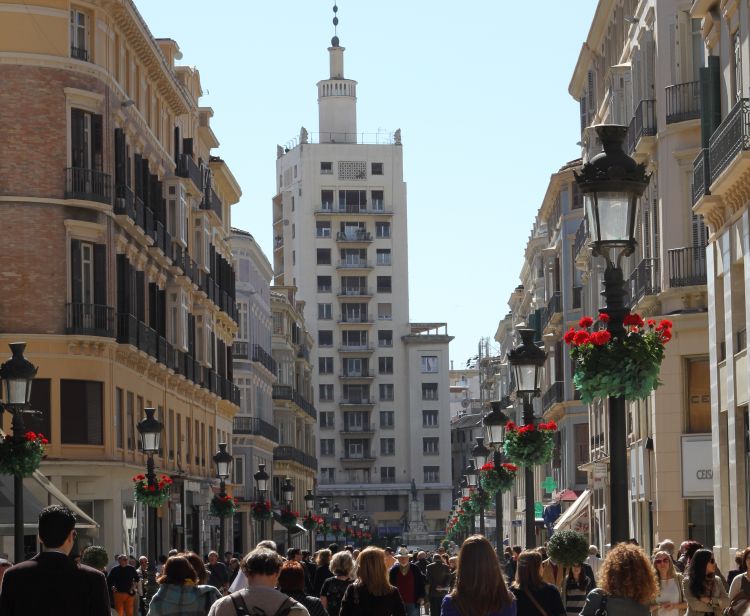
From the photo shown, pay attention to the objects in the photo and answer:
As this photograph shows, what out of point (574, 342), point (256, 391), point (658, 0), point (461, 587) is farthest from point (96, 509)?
point (256, 391)

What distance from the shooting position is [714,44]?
29.6 metres

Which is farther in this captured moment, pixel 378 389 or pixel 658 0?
pixel 378 389

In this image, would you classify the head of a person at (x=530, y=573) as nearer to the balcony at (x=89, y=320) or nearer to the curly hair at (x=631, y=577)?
the curly hair at (x=631, y=577)

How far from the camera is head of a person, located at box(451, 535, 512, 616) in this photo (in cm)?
984

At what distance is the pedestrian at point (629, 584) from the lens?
10617 millimetres

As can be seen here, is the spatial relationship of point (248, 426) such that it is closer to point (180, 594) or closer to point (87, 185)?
point (87, 185)

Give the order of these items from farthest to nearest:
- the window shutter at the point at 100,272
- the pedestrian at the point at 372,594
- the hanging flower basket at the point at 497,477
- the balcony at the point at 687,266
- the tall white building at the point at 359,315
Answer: the tall white building at the point at 359,315 < the window shutter at the point at 100,272 < the hanging flower basket at the point at 497,477 < the balcony at the point at 687,266 < the pedestrian at the point at 372,594

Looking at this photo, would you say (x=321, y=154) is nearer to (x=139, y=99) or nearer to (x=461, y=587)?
(x=139, y=99)

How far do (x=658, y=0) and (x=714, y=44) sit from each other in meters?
10.2

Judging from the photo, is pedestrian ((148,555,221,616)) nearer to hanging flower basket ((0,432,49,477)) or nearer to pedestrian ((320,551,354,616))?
pedestrian ((320,551,354,616))

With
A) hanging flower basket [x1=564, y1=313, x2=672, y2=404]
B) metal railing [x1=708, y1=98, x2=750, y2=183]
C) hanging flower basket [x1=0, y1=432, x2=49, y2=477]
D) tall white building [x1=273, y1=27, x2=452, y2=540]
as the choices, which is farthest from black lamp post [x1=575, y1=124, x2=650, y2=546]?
tall white building [x1=273, y1=27, x2=452, y2=540]

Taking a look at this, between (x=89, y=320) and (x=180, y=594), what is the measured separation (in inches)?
1247

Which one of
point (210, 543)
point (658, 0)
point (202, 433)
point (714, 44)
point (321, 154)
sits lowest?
point (210, 543)

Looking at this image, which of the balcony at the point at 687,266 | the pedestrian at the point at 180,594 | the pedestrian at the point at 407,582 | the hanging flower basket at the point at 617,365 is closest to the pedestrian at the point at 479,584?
the pedestrian at the point at 180,594
